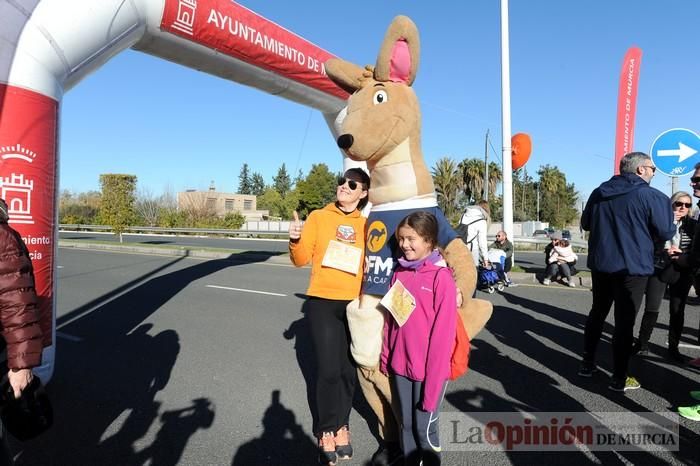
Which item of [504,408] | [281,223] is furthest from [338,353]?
[281,223]

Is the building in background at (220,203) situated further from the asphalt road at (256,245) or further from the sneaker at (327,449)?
the sneaker at (327,449)

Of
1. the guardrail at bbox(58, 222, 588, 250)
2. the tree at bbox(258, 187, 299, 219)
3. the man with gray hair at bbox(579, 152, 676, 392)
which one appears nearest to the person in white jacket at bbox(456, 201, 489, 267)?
the man with gray hair at bbox(579, 152, 676, 392)

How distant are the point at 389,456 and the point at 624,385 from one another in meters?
2.28

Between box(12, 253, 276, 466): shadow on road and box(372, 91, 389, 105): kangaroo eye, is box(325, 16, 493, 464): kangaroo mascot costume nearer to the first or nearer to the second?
Answer: box(372, 91, 389, 105): kangaroo eye

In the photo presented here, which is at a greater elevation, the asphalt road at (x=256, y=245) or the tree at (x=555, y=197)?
the tree at (x=555, y=197)

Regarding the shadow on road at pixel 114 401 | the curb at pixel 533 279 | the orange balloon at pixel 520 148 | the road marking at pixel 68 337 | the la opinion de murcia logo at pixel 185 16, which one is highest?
the la opinion de murcia logo at pixel 185 16

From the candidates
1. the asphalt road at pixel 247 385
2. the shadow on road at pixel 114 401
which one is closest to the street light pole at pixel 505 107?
the asphalt road at pixel 247 385

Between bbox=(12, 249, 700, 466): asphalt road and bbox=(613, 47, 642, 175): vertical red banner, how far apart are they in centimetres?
385

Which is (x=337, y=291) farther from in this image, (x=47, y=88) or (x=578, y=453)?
(x=47, y=88)

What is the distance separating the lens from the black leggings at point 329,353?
2625mm

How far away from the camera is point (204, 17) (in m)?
5.94

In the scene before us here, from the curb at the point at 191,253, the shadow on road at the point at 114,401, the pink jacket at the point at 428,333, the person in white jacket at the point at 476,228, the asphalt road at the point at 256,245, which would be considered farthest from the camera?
the curb at the point at 191,253

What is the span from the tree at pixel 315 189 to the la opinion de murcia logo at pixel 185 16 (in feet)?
128

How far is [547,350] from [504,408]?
1.70 meters
